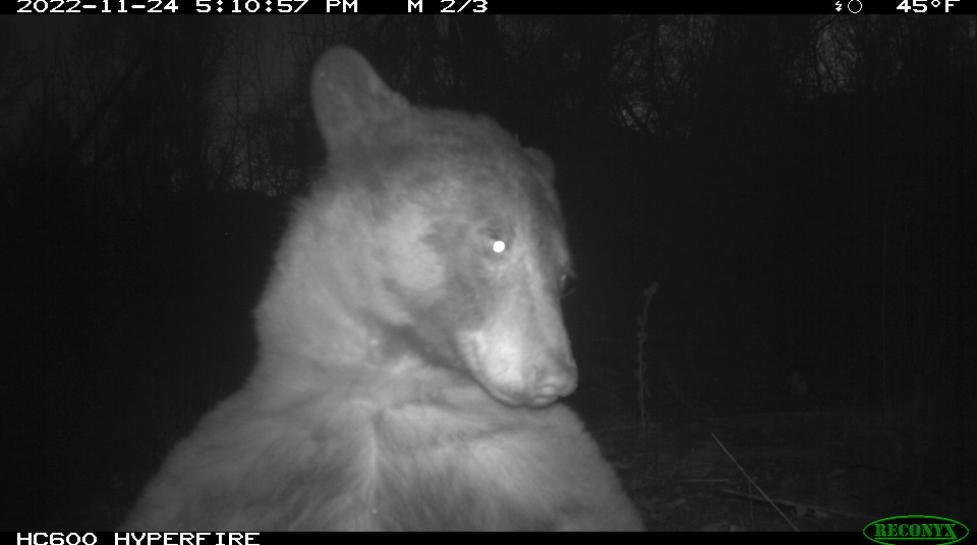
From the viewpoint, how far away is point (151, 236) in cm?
258

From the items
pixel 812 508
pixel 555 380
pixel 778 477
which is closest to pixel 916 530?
pixel 812 508

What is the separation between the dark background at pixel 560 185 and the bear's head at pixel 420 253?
675 mm

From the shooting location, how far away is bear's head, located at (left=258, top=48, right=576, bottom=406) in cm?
116

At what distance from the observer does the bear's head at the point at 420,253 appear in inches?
45.6

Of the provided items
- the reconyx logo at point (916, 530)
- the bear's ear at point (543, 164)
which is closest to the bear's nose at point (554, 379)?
the bear's ear at point (543, 164)

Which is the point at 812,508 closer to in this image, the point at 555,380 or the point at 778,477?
the point at 778,477

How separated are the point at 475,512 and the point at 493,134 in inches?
30.6

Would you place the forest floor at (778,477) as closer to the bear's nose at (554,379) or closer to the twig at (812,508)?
A: the twig at (812,508)

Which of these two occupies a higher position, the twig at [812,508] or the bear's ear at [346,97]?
the bear's ear at [346,97]

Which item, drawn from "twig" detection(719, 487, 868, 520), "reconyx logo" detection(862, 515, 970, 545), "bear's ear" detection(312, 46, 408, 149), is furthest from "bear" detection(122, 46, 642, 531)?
"reconyx logo" detection(862, 515, 970, 545)

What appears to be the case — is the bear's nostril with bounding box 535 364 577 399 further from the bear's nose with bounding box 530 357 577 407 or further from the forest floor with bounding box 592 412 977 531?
the forest floor with bounding box 592 412 977 531

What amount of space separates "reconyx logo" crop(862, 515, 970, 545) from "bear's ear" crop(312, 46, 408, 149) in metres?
1.27

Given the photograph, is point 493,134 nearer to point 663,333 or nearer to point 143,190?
point 143,190

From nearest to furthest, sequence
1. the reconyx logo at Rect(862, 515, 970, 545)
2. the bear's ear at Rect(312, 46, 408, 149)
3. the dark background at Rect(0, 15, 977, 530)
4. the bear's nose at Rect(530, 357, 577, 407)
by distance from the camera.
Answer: the bear's nose at Rect(530, 357, 577, 407) → the reconyx logo at Rect(862, 515, 970, 545) → the bear's ear at Rect(312, 46, 408, 149) → the dark background at Rect(0, 15, 977, 530)
